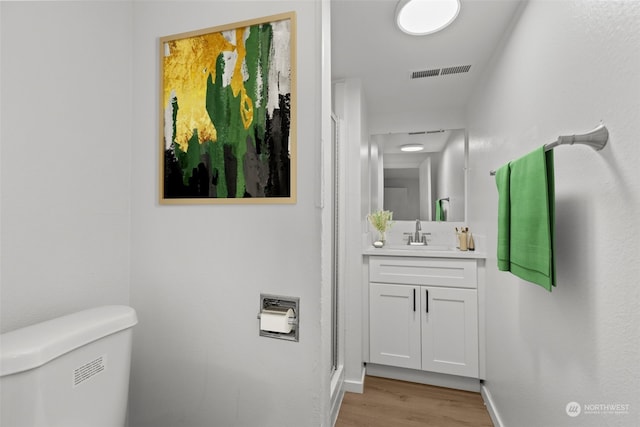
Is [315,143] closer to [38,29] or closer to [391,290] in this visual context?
[38,29]

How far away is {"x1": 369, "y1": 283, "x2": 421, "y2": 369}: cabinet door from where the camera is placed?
204 centimetres

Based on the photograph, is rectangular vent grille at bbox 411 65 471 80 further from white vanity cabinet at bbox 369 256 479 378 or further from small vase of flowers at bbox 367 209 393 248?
white vanity cabinet at bbox 369 256 479 378

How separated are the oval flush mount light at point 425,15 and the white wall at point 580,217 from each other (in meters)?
0.34

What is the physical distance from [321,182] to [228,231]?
0.41 meters

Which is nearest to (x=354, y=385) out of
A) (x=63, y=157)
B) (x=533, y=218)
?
(x=533, y=218)

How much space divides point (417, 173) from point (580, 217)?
6.11ft

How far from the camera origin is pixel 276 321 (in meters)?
0.98

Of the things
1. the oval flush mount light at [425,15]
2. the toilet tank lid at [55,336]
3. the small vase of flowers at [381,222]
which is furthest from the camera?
the small vase of flowers at [381,222]

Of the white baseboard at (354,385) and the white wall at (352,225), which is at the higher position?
the white wall at (352,225)

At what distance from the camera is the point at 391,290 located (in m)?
2.09

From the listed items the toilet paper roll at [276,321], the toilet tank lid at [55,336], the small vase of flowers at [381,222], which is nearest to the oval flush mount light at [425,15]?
the small vase of flowers at [381,222]

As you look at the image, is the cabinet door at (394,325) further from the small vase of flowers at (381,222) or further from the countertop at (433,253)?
the small vase of flowers at (381,222)

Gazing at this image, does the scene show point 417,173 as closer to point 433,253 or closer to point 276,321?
point 433,253

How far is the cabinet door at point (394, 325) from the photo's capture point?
6.70ft
